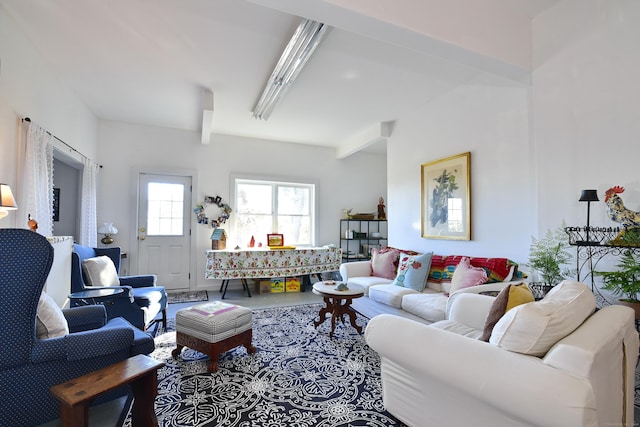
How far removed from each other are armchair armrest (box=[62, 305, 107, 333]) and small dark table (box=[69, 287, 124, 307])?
1.89ft

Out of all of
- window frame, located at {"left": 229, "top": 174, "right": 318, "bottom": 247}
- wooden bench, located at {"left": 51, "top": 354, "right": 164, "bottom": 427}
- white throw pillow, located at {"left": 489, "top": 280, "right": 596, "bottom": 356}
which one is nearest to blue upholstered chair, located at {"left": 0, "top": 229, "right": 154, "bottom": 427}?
wooden bench, located at {"left": 51, "top": 354, "right": 164, "bottom": 427}

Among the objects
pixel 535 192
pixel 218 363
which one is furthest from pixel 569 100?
pixel 218 363

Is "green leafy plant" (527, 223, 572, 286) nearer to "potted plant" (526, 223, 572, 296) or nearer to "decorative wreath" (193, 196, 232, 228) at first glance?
"potted plant" (526, 223, 572, 296)

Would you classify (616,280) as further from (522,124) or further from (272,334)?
(272,334)

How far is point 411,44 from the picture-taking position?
2.23m

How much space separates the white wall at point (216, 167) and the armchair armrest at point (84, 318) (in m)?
3.13

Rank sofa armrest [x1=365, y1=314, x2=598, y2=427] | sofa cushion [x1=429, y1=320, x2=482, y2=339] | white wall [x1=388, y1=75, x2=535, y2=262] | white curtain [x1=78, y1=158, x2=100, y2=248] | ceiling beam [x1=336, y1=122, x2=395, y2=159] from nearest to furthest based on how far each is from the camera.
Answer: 1. sofa armrest [x1=365, y1=314, x2=598, y2=427]
2. sofa cushion [x1=429, y1=320, x2=482, y2=339]
3. white wall [x1=388, y1=75, x2=535, y2=262]
4. white curtain [x1=78, y1=158, x2=100, y2=248]
5. ceiling beam [x1=336, y1=122, x2=395, y2=159]

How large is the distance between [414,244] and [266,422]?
3.16 meters

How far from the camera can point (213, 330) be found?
238cm

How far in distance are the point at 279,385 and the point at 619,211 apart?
8.58ft

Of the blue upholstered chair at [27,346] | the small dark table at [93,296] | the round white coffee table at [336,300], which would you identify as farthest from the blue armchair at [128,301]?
the round white coffee table at [336,300]

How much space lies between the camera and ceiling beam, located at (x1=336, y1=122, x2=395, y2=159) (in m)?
4.82

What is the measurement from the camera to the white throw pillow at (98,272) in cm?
291

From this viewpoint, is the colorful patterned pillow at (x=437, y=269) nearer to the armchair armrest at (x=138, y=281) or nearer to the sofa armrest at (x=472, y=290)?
the sofa armrest at (x=472, y=290)
